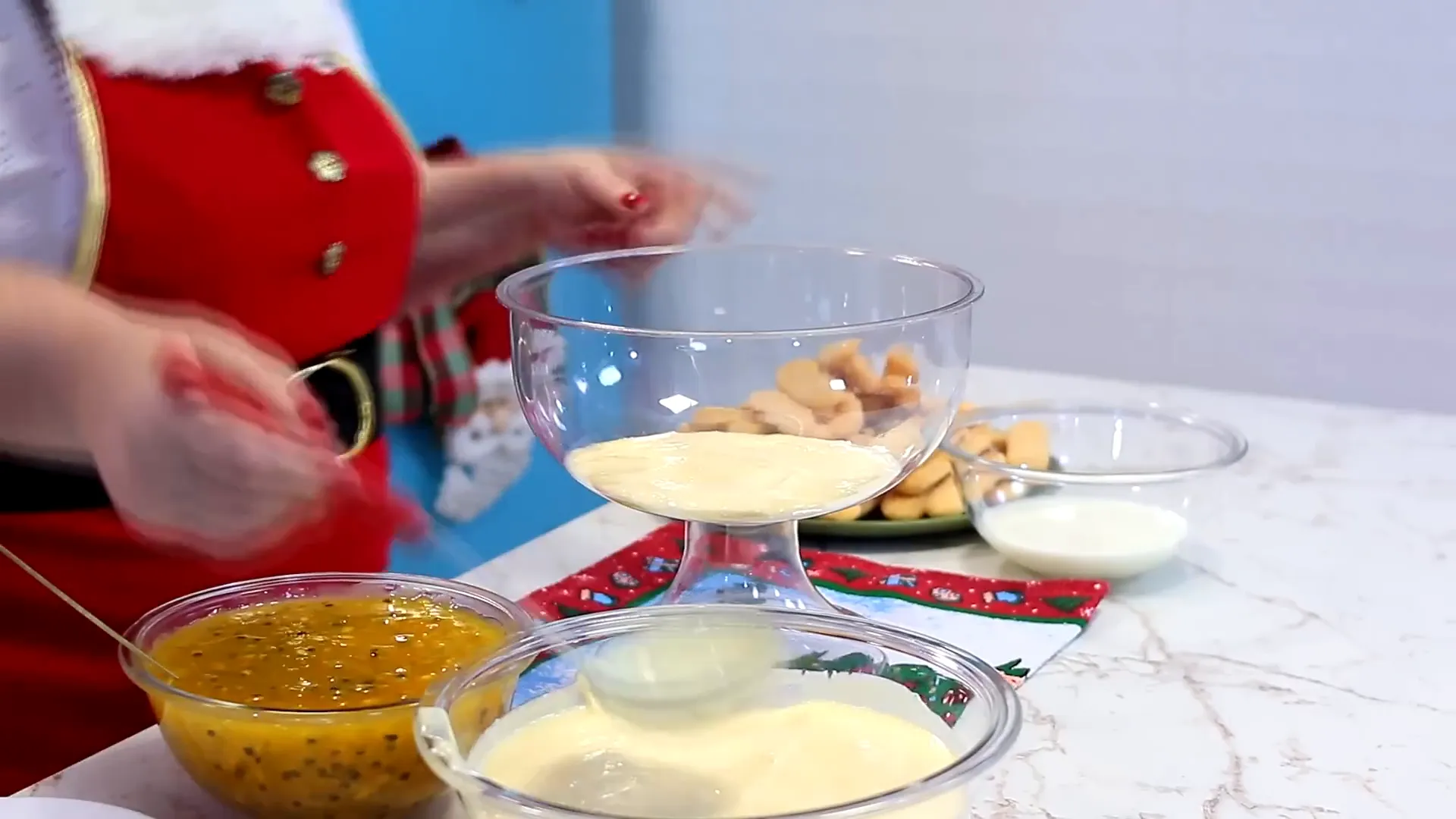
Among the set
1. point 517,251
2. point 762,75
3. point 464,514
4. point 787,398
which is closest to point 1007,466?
point 787,398

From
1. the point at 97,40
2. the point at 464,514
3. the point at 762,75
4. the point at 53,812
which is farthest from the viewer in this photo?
the point at 762,75

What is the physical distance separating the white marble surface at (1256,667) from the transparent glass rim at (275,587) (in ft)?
0.22

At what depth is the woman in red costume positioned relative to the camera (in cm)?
66

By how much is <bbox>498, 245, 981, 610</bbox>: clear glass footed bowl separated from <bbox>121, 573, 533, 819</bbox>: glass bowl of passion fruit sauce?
110 millimetres

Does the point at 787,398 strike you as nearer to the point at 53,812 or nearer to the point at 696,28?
the point at 53,812

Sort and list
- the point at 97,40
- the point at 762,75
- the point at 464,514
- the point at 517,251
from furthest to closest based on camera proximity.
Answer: the point at 762,75 → the point at 464,514 → the point at 517,251 → the point at 97,40

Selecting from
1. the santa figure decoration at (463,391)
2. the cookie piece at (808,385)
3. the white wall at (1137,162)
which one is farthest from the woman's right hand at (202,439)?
the white wall at (1137,162)

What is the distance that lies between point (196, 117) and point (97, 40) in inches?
2.8

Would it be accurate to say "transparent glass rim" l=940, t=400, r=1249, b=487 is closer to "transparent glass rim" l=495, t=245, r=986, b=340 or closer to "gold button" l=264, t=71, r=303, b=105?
"transparent glass rim" l=495, t=245, r=986, b=340

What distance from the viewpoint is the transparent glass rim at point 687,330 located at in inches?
26.0

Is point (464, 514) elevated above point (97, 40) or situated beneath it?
situated beneath

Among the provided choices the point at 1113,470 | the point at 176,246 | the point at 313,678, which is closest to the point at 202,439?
the point at 313,678

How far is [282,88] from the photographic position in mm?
931

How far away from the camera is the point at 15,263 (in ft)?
2.37
